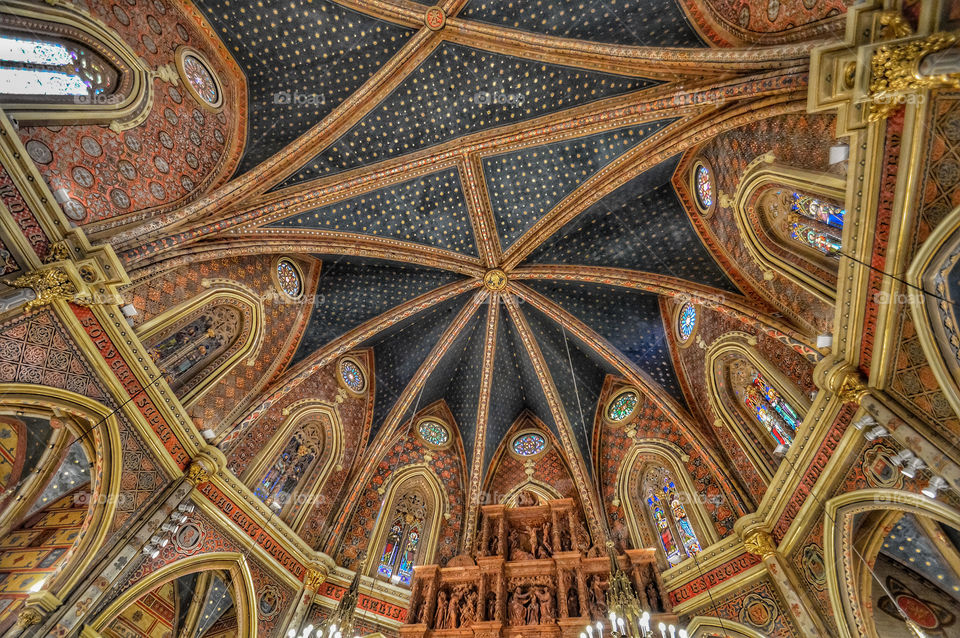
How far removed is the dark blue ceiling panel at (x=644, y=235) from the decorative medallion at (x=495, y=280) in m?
1.56

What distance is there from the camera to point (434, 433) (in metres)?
16.2

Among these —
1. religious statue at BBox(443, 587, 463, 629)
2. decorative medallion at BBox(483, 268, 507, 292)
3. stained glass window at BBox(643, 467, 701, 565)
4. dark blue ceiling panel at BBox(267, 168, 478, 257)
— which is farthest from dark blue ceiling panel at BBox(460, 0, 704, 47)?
religious statue at BBox(443, 587, 463, 629)

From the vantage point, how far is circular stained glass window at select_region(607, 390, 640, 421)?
14758 mm

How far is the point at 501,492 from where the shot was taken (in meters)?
15.2

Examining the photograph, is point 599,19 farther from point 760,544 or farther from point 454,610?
point 454,610

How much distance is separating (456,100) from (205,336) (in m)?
8.78

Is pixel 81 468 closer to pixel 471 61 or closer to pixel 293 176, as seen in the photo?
pixel 293 176

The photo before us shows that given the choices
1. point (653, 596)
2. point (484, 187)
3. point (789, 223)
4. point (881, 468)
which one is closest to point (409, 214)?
point (484, 187)

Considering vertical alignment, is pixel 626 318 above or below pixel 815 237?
above

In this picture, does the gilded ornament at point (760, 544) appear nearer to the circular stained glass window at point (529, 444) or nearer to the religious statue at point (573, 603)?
the religious statue at point (573, 603)

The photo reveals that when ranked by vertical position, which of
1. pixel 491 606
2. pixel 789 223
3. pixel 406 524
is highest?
pixel 789 223

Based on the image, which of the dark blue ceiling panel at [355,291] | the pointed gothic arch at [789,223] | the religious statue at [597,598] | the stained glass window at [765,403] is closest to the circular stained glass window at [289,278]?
the dark blue ceiling panel at [355,291]

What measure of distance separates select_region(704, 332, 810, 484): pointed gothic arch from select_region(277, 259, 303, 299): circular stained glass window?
11.8m

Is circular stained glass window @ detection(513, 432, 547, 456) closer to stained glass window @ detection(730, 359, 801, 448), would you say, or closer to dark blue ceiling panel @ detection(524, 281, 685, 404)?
dark blue ceiling panel @ detection(524, 281, 685, 404)
